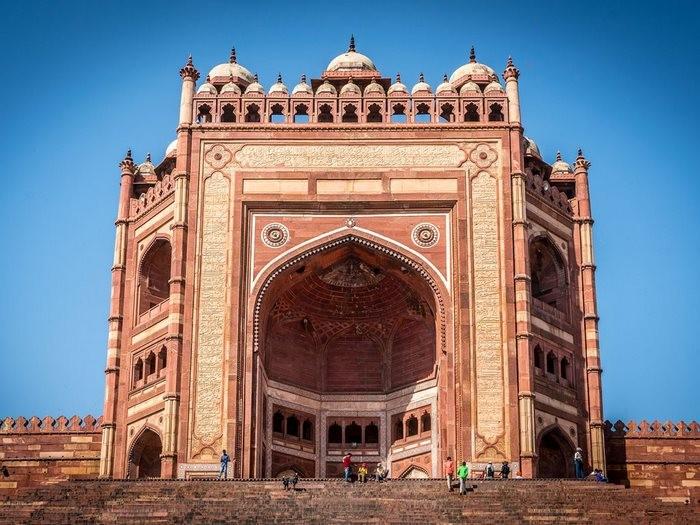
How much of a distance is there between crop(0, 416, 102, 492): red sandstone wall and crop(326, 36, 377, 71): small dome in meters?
11.0

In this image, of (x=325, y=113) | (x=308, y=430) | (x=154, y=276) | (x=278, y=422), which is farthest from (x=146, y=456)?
(x=325, y=113)

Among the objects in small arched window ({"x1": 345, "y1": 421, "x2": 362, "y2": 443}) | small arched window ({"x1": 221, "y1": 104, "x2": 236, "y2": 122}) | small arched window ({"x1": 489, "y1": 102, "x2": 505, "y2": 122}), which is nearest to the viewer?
small arched window ({"x1": 489, "y1": 102, "x2": 505, "y2": 122})

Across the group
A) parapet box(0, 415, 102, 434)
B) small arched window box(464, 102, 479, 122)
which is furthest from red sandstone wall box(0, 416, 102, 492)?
small arched window box(464, 102, 479, 122)

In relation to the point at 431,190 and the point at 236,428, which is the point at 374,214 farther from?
the point at 236,428

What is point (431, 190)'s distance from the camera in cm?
3681

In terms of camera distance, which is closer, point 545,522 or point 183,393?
point 545,522

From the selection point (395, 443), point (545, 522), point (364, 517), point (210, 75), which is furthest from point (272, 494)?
point (210, 75)

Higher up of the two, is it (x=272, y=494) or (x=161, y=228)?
(x=161, y=228)

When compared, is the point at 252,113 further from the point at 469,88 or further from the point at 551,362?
the point at 551,362

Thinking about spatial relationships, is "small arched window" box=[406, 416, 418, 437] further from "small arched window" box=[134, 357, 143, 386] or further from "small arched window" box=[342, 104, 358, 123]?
"small arched window" box=[342, 104, 358, 123]

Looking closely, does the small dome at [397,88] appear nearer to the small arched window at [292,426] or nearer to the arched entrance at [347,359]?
the arched entrance at [347,359]

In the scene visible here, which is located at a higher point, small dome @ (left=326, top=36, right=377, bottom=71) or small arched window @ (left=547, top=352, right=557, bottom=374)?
small dome @ (left=326, top=36, right=377, bottom=71)

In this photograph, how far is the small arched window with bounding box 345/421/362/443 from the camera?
3862cm

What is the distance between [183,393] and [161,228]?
15.9ft
